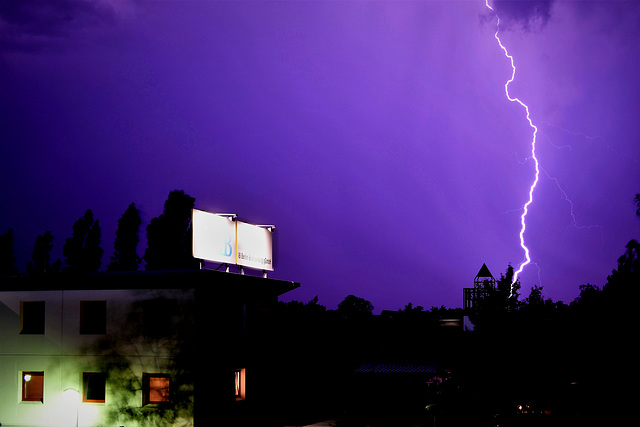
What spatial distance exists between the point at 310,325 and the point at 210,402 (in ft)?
52.9

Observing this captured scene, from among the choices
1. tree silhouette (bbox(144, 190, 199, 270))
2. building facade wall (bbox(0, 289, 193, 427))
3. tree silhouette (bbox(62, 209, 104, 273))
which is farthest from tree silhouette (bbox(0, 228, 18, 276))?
building facade wall (bbox(0, 289, 193, 427))

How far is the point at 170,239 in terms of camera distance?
4644 centimetres

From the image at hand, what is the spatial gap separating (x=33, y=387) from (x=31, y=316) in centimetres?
267

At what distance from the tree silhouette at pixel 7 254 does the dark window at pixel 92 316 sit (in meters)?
39.2

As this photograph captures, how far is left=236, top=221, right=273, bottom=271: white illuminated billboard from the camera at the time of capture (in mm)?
27688

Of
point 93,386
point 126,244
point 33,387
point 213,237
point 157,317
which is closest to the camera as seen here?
point 157,317

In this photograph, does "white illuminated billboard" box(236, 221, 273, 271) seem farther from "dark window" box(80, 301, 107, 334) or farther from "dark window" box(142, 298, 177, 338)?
"dark window" box(80, 301, 107, 334)

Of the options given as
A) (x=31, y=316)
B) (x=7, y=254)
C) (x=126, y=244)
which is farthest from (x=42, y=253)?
(x=31, y=316)

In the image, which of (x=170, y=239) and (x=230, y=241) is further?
(x=170, y=239)

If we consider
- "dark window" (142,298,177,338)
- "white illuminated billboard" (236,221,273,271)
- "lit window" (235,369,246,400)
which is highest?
"white illuminated billboard" (236,221,273,271)

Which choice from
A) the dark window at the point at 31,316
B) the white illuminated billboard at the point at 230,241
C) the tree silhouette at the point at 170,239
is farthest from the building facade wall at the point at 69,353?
the tree silhouette at the point at 170,239

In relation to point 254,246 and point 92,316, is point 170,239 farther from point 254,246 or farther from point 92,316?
point 92,316

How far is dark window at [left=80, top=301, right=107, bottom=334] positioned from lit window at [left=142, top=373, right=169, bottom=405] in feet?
8.65

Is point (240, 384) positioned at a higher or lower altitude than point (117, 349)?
lower
